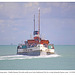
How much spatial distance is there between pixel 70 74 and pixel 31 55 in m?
5.26

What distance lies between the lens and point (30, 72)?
722cm

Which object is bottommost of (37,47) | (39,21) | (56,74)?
(56,74)

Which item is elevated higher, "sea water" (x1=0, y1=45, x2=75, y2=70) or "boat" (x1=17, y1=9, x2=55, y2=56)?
"boat" (x1=17, y1=9, x2=55, y2=56)

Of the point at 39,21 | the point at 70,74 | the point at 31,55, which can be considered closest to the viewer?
the point at 70,74

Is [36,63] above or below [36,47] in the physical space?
below

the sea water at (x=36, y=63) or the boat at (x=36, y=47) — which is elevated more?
the boat at (x=36, y=47)

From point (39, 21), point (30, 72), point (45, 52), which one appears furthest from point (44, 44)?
point (30, 72)

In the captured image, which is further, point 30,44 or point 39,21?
point 30,44

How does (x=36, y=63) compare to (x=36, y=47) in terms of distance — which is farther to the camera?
(x=36, y=47)

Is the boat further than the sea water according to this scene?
Yes

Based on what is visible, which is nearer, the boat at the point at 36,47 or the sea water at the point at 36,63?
the sea water at the point at 36,63

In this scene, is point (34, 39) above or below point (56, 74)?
above

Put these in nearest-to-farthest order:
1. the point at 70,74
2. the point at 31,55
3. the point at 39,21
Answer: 1. the point at 70,74
2. the point at 39,21
3. the point at 31,55

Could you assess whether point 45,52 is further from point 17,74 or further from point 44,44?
point 17,74
